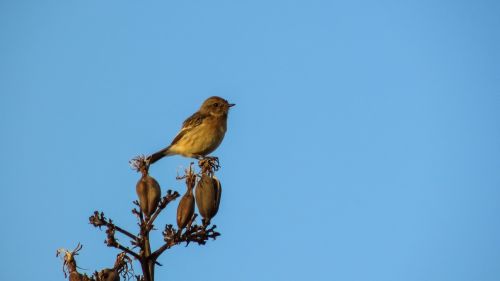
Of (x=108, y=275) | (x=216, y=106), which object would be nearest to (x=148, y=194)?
(x=108, y=275)

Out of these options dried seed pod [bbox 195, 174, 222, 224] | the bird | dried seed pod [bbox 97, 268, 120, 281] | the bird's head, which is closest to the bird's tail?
the bird

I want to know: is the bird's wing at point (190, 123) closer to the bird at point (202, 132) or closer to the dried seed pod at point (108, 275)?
the bird at point (202, 132)

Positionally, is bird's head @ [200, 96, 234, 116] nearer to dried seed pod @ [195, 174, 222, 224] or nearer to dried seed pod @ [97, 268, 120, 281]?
dried seed pod @ [195, 174, 222, 224]

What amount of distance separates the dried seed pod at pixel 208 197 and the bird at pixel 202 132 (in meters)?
5.90

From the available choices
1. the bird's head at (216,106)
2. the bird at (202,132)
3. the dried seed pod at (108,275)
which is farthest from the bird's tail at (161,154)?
the dried seed pod at (108,275)

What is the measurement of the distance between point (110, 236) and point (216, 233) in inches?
33.6

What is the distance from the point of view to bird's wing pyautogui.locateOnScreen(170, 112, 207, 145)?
12406 millimetres

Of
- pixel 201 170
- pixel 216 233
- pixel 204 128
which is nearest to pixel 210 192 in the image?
pixel 216 233

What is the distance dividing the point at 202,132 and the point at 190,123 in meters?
0.61

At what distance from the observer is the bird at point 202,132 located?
470 inches

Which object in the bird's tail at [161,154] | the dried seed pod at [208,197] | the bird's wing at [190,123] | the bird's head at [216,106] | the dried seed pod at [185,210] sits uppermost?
the bird's head at [216,106]

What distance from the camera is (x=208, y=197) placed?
5570 mm

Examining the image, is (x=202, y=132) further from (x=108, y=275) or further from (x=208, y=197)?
(x=108, y=275)

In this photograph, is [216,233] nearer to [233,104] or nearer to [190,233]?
[190,233]
